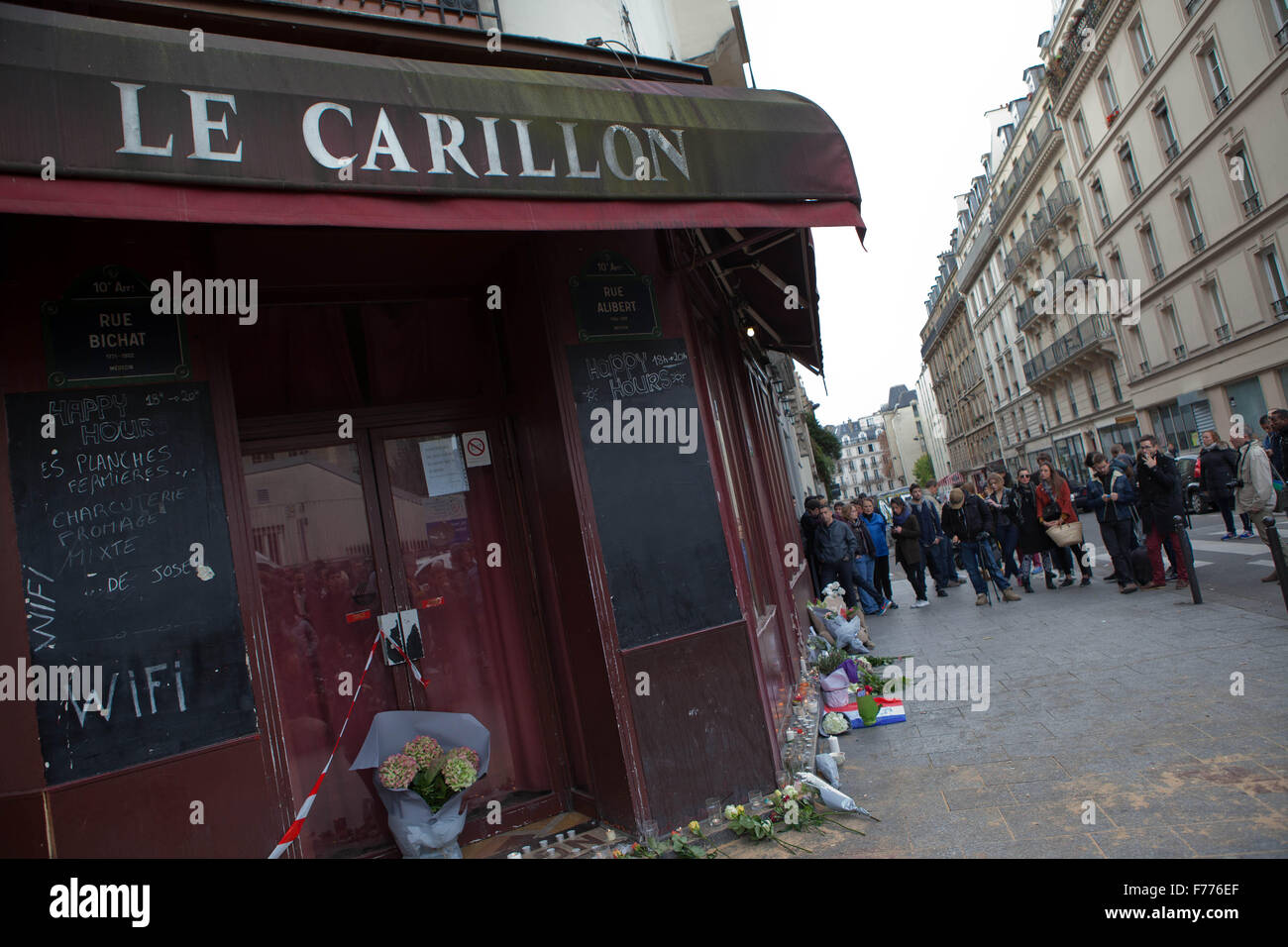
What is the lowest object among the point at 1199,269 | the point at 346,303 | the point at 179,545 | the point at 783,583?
the point at 783,583

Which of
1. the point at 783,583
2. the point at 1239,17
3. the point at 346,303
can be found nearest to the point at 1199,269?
the point at 1239,17

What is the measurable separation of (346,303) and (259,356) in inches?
24.7

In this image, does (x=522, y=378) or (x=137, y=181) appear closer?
(x=137, y=181)

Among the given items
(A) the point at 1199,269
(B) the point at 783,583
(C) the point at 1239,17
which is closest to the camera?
(B) the point at 783,583

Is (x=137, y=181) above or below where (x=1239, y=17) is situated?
below

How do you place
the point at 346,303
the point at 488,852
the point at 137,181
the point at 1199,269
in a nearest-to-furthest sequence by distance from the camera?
the point at 137,181, the point at 488,852, the point at 346,303, the point at 1199,269

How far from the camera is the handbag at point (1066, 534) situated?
34.5 feet

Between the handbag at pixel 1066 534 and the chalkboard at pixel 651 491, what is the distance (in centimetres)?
760

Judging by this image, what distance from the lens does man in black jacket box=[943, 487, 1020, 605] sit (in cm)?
1116

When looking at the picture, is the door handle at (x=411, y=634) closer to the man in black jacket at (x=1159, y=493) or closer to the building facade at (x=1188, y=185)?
the man in black jacket at (x=1159, y=493)

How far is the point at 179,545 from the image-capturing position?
3.63 m

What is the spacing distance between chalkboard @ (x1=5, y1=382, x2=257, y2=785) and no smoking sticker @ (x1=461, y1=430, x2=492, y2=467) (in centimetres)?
164
